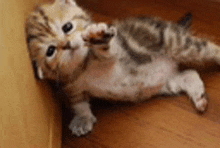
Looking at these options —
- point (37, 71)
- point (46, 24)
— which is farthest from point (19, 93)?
point (46, 24)

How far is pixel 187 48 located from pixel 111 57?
40 centimetres

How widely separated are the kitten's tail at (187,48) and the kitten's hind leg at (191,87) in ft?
0.27

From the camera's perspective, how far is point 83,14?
1.20 meters

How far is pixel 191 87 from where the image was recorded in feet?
4.29

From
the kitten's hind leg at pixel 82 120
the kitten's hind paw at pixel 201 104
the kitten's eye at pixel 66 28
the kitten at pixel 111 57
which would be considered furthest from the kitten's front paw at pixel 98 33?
the kitten's hind paw at pixel 201 104

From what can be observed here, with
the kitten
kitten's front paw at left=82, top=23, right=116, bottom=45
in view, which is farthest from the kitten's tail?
kitten's front paw at left=82, top=23, right=116, bottom=45

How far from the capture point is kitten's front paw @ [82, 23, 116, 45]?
944 millimetres

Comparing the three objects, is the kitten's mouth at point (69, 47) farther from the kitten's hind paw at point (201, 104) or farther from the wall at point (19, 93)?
the kitten's hind paw at point (201, 104)

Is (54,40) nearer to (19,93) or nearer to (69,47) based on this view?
(69,47)

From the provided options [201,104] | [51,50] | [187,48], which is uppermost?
[51,50]

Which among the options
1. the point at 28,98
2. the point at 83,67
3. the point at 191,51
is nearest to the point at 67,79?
the point at 83,67

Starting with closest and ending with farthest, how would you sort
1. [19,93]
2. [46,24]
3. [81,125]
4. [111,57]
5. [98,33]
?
[19,93] → [98,33] → [46,24] → [111,57] → [81,125]

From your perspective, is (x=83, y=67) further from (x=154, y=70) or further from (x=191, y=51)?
(x=191, y=51)

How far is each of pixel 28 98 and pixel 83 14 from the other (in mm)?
507
